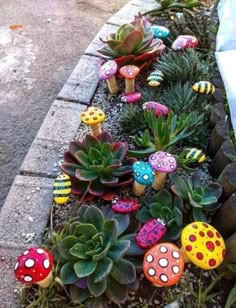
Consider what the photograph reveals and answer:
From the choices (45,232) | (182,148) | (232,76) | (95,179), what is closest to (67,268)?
(45,232)

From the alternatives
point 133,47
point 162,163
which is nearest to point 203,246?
point 162,163

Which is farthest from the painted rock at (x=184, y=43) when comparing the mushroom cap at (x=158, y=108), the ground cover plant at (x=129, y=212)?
the mushroom cap at (x=158, y=108)

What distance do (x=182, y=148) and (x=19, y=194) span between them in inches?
25.7

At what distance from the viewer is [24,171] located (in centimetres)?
170

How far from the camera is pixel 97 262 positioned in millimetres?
1268

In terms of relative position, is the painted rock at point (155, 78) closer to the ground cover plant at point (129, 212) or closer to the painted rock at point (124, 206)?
the ground cover plant at point (129, 212)

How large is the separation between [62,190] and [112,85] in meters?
0.66

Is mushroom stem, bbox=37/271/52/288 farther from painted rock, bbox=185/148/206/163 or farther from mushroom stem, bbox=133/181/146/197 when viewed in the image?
painted rock, bbox=185/148/206/163

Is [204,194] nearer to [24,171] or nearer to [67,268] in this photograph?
[67,268]

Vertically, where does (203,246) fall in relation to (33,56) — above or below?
above

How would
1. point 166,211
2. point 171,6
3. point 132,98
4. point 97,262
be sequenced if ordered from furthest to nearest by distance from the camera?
point 171,6
point 132,98
point 166,211
point 97,262

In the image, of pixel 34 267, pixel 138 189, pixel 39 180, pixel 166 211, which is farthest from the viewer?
pixel 39 180

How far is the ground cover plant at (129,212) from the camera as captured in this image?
1.28 m

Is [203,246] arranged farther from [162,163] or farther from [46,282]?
[46,282]
